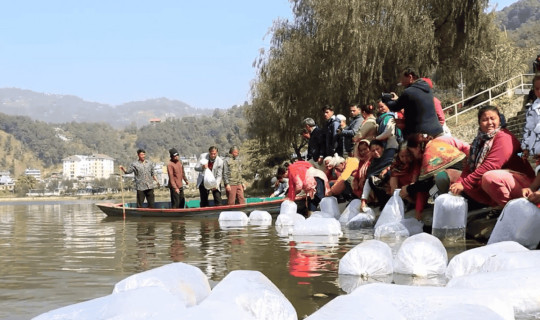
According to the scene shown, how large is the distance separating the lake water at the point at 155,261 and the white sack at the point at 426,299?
27.5 inches

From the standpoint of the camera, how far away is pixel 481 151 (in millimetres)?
6914

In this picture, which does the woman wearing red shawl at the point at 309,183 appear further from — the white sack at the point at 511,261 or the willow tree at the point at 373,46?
the willow tree at the point at 373,46

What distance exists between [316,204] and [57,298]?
28.4 feet

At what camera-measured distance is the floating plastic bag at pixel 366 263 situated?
4871 mm

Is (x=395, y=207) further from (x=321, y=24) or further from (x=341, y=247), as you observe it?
(x=321, y=24)

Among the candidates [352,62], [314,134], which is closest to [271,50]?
[352,62]

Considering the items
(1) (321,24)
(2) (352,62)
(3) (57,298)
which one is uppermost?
(1) (321,24)

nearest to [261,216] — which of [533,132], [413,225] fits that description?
[413,225]

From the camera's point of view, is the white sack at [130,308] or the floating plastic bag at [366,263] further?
the floating plastic bag at [366,263]

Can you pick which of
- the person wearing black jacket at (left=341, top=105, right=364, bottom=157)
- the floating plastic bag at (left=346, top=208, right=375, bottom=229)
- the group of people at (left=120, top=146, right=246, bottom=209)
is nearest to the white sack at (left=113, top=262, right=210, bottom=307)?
the floating plastic bag at (left=346, top=208, right=375, bottom=229)

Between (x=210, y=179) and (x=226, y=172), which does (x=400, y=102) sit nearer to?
(x=210, y=179)

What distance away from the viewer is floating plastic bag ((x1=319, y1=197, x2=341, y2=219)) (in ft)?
37.3

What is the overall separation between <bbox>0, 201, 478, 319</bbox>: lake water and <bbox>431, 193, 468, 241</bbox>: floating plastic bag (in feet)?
0.71

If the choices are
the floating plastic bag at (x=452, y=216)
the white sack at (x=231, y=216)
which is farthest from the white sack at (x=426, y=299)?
Result: the white sack at (x=231, y=216)
